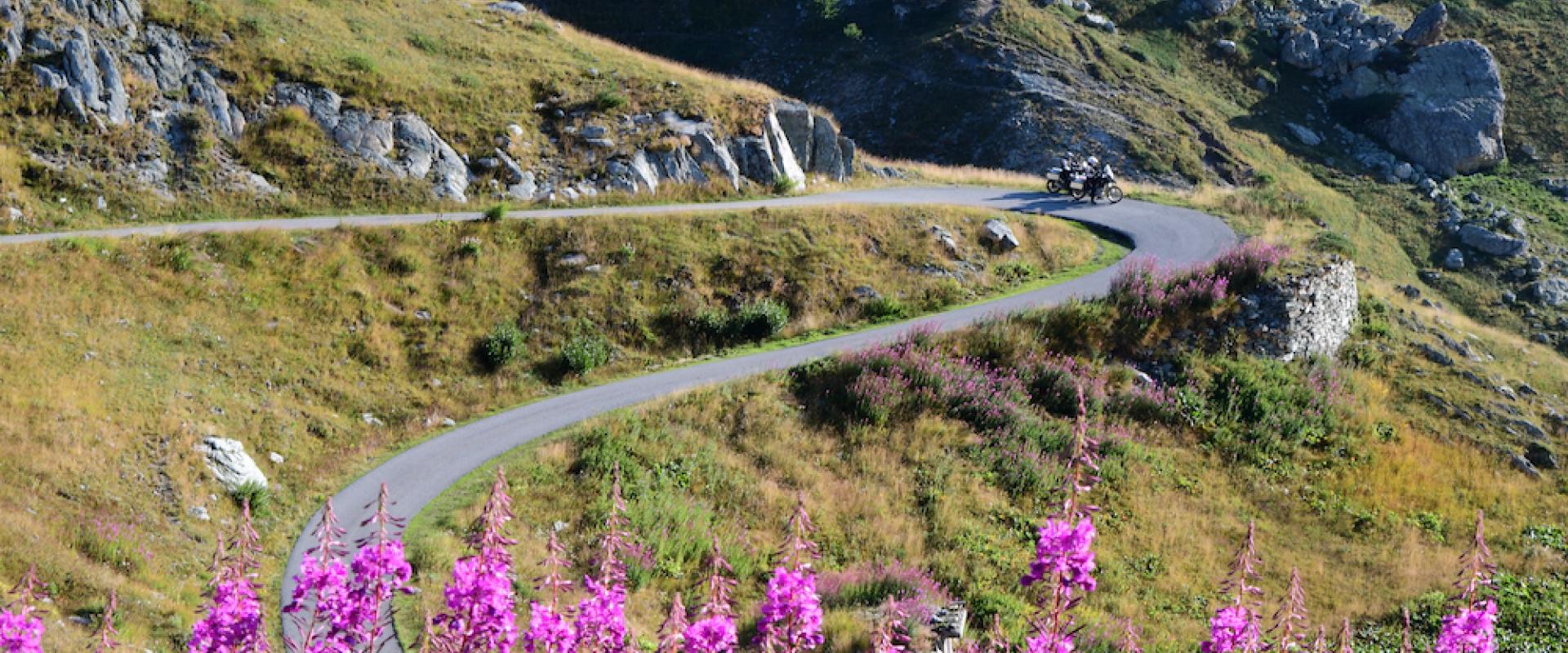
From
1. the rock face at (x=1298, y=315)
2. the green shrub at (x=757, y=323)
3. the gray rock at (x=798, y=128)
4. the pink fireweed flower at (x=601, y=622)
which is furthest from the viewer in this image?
the gray rock at (x=798, y=128)

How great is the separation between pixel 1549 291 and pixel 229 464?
6107 centimetres

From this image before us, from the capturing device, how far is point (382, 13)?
43.9m

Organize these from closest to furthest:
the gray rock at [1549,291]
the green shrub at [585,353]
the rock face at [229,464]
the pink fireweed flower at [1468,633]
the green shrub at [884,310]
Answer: the pink fireweed flower at [1468,633] → the rock face at [229,464] → the green shrub at [585,353] → the green shrub at [884,310] → the gray rock at [1549,291]

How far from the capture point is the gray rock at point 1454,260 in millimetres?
57219

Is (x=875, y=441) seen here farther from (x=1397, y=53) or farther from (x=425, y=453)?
(x=1397, y=53)

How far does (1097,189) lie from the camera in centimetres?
4541

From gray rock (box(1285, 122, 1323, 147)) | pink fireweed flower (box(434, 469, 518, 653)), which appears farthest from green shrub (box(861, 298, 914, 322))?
gray rock (box(1285, 122, 1323, 147))

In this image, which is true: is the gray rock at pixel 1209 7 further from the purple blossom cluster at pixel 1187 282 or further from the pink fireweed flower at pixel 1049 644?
the pink fireweed flower at pixel 1049 644

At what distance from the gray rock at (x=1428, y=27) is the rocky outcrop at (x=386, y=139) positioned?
73.0 m

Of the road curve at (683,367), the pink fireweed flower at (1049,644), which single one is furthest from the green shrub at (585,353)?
the pink fireweed flower at (1049,644)

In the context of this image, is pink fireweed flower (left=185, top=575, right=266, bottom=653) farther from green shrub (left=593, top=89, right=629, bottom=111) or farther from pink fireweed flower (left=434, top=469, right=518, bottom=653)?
green shrub (left=593, top=89, right=629, bottom=111)

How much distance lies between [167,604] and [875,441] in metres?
14.5

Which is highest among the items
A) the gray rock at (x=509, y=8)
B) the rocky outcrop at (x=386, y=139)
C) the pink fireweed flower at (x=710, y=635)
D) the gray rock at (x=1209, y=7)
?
the pink fireweed flower at (x=710, y=635)

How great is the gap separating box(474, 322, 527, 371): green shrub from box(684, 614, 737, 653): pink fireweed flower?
2180 centimetres
